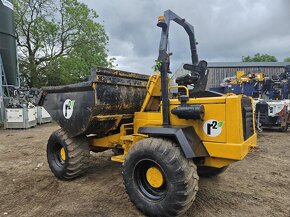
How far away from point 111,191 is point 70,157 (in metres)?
0.90

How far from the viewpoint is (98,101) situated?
4.10 metres

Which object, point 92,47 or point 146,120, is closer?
point 146,120

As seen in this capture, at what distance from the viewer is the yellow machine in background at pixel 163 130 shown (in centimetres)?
328

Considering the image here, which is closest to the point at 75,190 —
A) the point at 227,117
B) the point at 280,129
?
the point at 227,117

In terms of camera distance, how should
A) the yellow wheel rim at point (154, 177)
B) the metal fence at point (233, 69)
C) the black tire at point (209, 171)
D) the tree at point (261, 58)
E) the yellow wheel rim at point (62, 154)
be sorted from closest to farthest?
the yellow wheel rim at point (154, 177) < the black tire at point (209, 171) < the yellow wheel rim at point (62, 154) < the metal fence at point (233, 69) < the tree at point (261, 58)

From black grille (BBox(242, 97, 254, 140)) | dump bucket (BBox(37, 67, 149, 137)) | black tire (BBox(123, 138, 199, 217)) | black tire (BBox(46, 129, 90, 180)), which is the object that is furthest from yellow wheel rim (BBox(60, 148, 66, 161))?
black grille (BBox(242, 97, 254, 140))

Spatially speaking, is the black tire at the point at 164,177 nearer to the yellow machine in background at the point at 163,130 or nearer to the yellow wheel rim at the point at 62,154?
the yellow machine in background at the point at 163,130

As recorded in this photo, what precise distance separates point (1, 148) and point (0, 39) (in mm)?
9057

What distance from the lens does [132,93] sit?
→ 15.4 ft

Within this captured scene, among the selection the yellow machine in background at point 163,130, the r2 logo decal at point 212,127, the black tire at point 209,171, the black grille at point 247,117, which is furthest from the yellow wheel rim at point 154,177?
the black tire at point 209,171

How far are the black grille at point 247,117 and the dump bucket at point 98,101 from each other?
1.77 meters

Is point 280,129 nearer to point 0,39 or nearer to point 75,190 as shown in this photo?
point 75,190

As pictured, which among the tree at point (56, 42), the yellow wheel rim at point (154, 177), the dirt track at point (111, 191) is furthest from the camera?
the tree at point (56, 42)

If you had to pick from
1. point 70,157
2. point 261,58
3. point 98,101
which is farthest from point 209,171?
point 261,58
